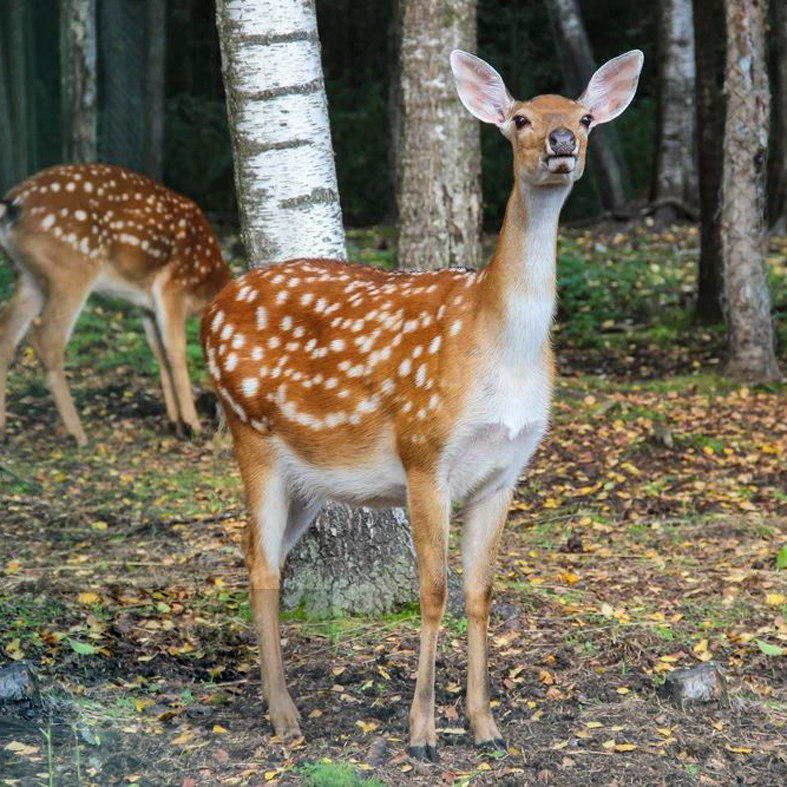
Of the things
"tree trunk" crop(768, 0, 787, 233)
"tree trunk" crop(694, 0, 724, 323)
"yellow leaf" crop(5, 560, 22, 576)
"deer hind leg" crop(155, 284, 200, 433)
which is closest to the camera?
"yellow leaf" crop(5, 560, 22, 576)

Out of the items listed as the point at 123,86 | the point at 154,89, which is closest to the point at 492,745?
the point at 123,86

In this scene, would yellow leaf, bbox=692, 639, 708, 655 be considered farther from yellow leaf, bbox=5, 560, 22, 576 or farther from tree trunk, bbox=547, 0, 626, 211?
tree trunk, bbox=547, 0, 626, 211

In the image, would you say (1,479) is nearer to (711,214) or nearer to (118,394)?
(118,394)

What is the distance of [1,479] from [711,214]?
564 centimetres

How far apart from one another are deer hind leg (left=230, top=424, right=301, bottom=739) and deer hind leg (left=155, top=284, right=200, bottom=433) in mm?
4131

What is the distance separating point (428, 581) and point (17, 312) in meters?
5.45

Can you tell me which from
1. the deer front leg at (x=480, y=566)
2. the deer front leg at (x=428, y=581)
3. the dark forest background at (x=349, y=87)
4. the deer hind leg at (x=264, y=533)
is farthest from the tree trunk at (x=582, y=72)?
the deer front leg at (x=428, y=581)

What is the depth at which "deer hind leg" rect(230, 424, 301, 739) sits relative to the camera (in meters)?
4.65

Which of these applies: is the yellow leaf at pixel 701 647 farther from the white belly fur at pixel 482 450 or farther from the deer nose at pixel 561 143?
the deer nose at pixel 561 143

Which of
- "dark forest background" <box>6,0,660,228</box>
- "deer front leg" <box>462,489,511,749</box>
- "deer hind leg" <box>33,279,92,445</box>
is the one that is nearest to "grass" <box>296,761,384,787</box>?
"deer front leg" <box>462,489,511,749</box>

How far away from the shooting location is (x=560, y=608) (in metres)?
5.46

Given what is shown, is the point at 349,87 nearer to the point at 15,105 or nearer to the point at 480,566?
the point at 15,105

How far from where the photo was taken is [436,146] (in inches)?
305

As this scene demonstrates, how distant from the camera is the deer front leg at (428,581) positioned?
418 cm
